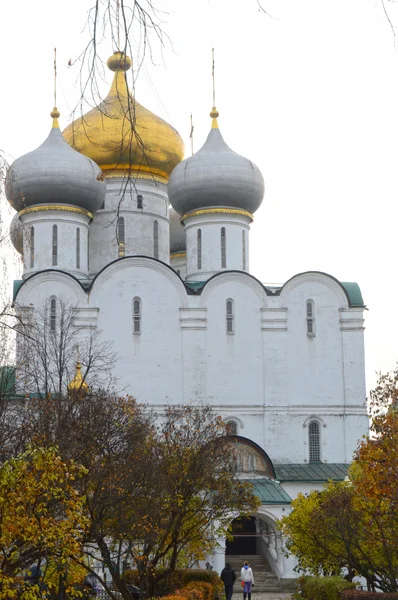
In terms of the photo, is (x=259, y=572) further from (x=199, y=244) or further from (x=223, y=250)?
(x=199, y=244)

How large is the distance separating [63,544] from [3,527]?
578mm

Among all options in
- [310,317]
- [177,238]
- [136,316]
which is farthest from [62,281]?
[177,238]

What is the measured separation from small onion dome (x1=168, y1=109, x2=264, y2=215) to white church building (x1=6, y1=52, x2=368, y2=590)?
0.15ft

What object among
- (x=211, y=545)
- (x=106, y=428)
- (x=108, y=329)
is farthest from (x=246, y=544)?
(x=106, y=428)

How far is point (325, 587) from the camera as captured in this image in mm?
18828

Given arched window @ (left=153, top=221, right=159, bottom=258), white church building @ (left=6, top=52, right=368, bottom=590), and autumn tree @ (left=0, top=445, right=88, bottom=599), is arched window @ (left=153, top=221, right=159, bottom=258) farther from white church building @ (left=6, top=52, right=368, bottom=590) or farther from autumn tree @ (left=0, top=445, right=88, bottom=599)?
autumn tree @ (left=0, top=445, right=88, bottom=599)

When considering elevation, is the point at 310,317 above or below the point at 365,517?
above

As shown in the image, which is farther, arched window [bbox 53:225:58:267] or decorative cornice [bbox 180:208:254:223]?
decorative cornice [bbox 180:208:254:223]

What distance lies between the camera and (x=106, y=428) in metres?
17.2

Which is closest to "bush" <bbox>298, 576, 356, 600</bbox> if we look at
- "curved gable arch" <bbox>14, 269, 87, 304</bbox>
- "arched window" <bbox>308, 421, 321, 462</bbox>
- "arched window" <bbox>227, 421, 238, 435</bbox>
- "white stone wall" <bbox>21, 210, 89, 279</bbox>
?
"arched window" <bbox>227, 421, 238, 435</bbox>

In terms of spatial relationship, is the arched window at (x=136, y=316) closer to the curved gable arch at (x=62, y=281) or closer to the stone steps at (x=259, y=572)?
the curved gable arch at (x=62, y=281)

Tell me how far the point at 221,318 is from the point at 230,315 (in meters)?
0.32

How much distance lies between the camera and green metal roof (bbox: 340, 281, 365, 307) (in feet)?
105

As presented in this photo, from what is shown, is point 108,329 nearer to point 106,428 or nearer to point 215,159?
point 215,159
